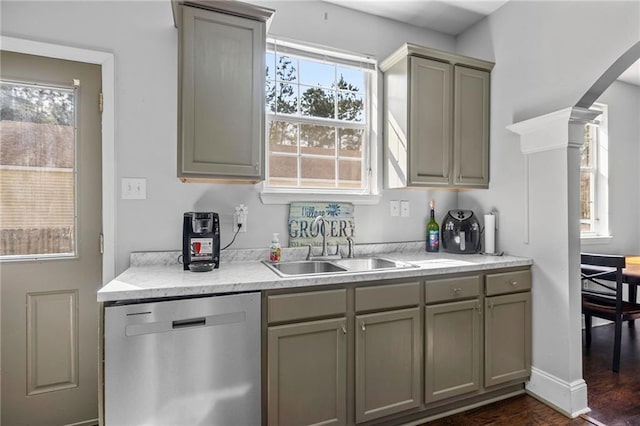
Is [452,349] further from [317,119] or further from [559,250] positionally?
[317,119]

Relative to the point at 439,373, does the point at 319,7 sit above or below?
above

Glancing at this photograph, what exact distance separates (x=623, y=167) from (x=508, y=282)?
117 inches

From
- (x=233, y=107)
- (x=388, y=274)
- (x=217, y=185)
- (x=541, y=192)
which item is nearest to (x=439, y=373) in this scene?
(x=388, y=274)

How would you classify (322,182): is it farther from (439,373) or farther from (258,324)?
(439,373)

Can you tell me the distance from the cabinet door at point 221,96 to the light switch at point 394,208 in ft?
3.84

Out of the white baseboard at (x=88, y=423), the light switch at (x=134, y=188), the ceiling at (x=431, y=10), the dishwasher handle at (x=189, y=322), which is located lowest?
the white baseboard at (x=88, y=423)

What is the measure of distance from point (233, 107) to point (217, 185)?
0.53 metres

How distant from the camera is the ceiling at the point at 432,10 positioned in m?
2.56

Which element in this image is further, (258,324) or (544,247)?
(544,247)

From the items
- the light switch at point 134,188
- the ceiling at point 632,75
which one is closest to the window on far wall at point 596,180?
the ceiling at point 632,75

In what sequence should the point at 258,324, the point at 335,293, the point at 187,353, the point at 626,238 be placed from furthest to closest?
the point at 626,238 → the point at 335,293 → the point at 258,324 → the point at 187,353

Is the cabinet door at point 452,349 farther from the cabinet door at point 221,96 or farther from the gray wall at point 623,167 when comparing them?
the gray wall at point 623,167

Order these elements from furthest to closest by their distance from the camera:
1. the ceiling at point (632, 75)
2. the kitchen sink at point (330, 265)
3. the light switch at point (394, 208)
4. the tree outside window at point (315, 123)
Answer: the ceiling at point (632, 75) < the light switch at point (394, 208) < the tree outside window at point (315, 123) < the kitchen sink at point (330, 265)

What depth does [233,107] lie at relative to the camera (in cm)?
193
